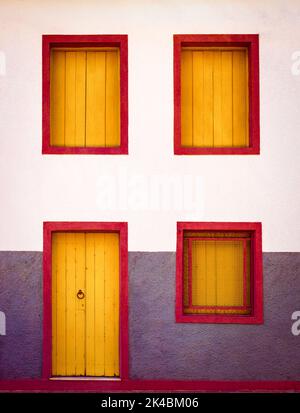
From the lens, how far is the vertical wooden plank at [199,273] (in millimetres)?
8383

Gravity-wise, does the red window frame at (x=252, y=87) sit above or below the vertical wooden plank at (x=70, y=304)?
above

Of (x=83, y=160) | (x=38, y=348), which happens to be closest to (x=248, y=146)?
(x=83, y=160)

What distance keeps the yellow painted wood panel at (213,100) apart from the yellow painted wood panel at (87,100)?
3.55 feet

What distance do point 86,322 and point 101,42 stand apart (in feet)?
14.0

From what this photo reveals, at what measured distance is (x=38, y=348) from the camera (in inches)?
326

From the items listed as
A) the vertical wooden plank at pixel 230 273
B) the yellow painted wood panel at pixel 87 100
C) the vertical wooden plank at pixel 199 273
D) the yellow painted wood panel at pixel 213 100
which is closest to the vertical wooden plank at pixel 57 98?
the yellow painted wood panel at pixel 87 100

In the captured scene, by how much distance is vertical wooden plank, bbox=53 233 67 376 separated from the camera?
838cm

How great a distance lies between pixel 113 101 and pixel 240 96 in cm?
197

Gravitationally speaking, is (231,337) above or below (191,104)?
below

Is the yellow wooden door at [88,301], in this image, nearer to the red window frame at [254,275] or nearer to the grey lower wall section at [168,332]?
the grey lower wall section at [168,332]

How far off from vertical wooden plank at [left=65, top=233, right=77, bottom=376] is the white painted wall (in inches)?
17.9

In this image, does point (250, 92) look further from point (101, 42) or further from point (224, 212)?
point (101, 42)

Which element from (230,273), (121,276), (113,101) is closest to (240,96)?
(113,101)

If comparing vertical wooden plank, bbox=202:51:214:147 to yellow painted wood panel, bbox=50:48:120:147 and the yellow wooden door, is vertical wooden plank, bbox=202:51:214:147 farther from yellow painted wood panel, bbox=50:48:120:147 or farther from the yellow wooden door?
the yellow wooden door
